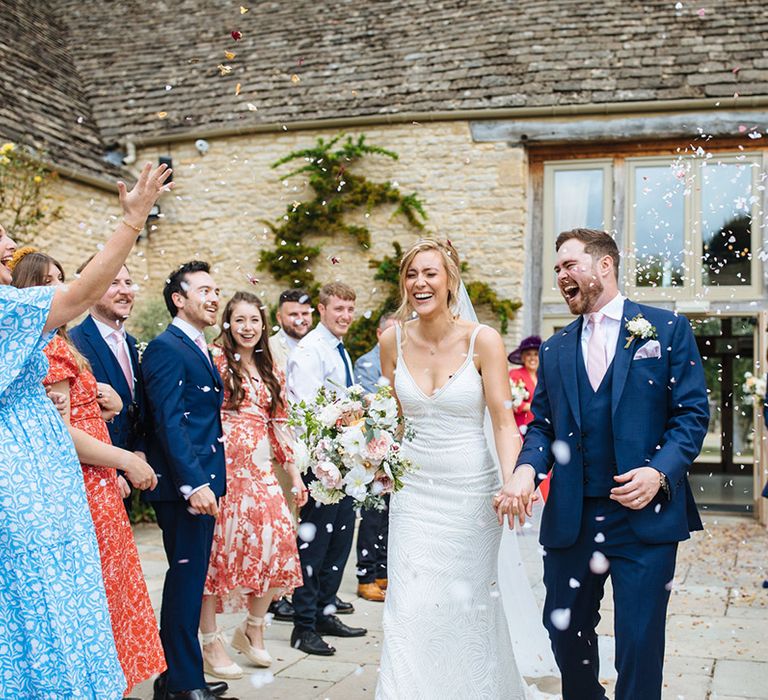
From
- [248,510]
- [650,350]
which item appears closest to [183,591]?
[248,510]

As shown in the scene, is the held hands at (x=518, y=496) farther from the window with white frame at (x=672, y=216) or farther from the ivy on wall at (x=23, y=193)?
the window with white frame at (x=672, y=216)

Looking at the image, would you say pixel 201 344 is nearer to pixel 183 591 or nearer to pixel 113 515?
pixel 113 515

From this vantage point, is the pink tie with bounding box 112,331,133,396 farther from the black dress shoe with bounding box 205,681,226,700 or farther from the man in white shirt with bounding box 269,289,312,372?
the man in white shirt with bounding box 269,289,312,372

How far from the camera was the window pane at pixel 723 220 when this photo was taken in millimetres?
11711

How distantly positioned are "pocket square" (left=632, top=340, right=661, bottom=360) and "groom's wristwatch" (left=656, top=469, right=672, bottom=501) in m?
0.47

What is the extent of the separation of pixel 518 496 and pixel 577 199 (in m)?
9.13

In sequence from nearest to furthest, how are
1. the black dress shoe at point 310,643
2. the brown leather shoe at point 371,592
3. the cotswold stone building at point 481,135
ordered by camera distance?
the black dress shoe at point 310,643, the brown leather shoe at point 371,592, the cotswold stone building at point 481,135

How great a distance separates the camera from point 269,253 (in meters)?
12.8

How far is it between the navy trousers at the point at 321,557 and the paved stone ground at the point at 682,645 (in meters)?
0.26

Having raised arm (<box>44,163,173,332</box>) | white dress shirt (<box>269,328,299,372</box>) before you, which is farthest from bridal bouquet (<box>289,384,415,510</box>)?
white dress shirt (<box>269,328,299,372</box>)

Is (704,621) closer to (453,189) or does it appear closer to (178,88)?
(453,189)

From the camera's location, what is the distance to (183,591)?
14.8ft

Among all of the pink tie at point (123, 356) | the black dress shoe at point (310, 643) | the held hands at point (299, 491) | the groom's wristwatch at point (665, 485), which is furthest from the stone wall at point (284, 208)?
the groom's wristwatch at point (665, 485)

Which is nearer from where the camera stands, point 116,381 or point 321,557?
point 116,381
